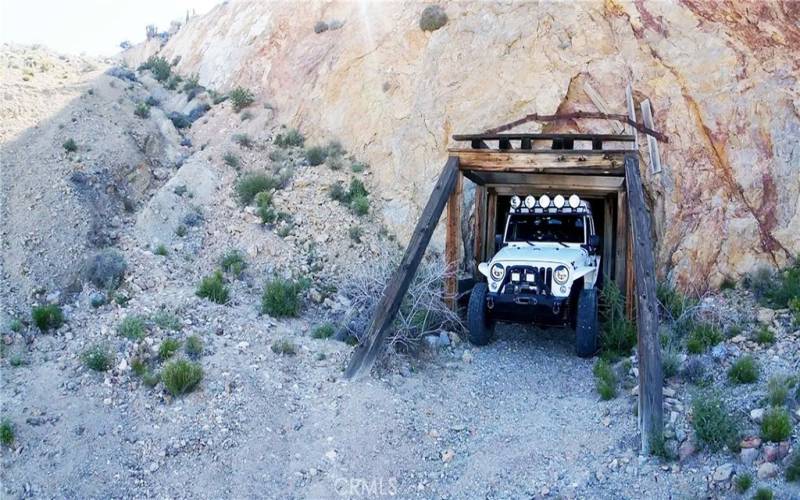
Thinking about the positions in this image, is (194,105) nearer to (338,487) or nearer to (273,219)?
(273,219)

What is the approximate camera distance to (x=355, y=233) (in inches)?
533

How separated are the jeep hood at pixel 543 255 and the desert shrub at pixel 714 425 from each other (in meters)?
3.79

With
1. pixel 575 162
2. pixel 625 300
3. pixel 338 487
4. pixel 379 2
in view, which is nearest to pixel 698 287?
pixel 625 300

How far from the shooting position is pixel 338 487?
22.8 feet

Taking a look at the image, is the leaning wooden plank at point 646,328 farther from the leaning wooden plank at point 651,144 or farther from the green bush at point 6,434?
the green bush at point 6,434

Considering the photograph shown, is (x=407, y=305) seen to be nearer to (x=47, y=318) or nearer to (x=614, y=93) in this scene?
(x=47, y=318)

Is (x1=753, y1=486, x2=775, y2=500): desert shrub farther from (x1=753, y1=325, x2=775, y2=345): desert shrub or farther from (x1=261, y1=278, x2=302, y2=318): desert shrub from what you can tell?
(x1=261, y1=278, x2=302, y2=318): desert shrub

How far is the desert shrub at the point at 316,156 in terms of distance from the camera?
1593 cm

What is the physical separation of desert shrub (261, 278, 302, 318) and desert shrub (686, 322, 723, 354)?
5.86 metres

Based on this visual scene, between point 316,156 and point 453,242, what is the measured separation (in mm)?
5330

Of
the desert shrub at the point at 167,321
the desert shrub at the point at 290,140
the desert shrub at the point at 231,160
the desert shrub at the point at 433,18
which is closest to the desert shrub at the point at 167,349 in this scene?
the desert shrub at the point at 167,321

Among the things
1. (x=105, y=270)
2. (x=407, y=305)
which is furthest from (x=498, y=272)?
(x=105, y=270)

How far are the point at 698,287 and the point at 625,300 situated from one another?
49.6 inches

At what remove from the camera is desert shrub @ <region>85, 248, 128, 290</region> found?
436 inches
